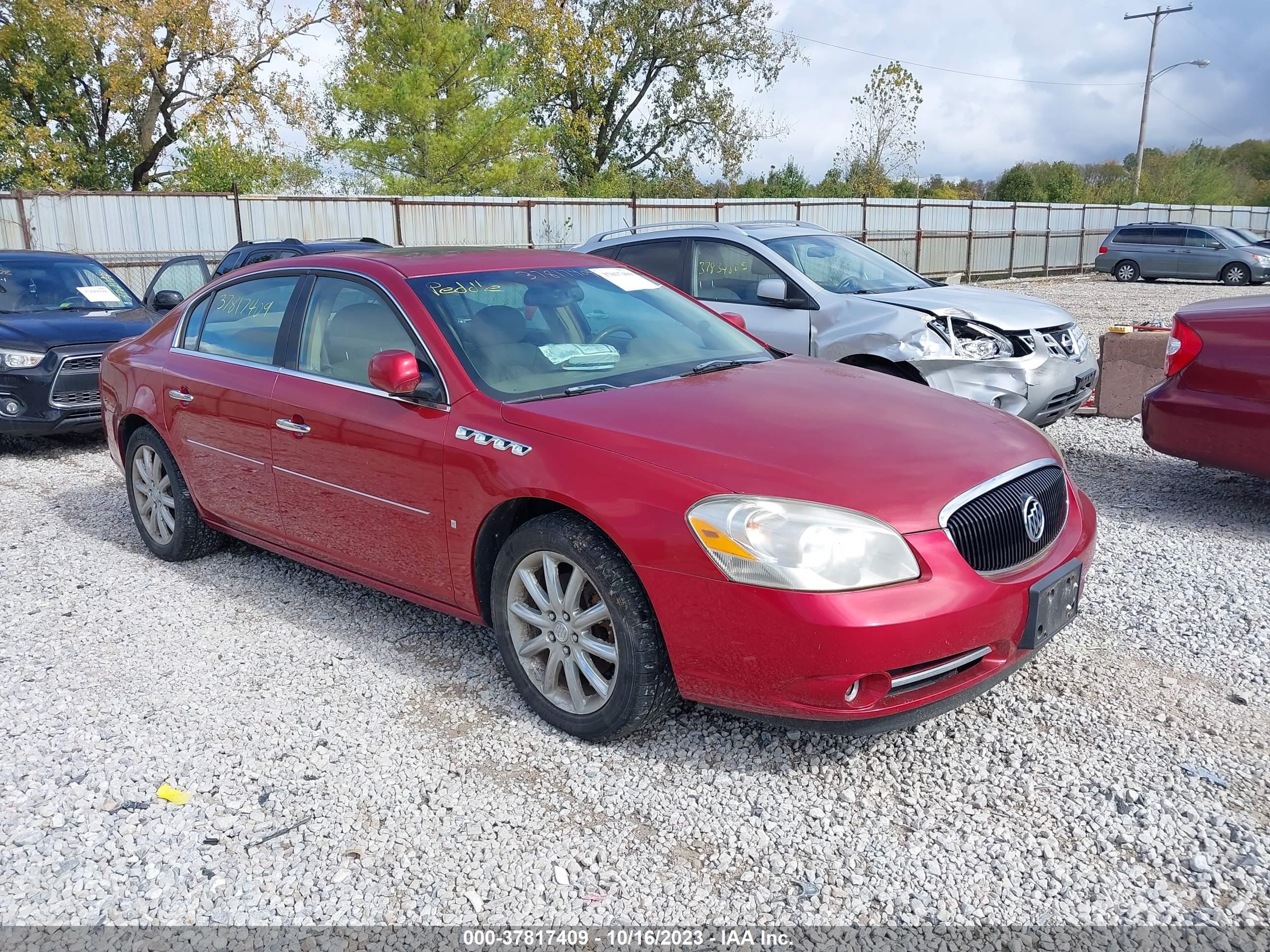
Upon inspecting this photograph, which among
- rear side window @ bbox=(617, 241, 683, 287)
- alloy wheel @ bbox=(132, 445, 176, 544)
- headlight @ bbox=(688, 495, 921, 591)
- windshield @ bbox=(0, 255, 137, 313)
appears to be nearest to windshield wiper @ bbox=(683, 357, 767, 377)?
headlight @ bbox=(688, 495, 921, 591)

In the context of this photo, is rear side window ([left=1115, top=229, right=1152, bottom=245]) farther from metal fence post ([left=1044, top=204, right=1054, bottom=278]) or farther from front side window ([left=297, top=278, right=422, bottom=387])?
front side window ([left=297, top=278, right=422, bottom=387])

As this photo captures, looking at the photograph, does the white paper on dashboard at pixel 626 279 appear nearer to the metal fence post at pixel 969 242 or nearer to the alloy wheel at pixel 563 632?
the alloy wheel at pixel 563 632

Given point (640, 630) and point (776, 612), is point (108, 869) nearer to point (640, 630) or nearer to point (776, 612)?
point (640, 630)

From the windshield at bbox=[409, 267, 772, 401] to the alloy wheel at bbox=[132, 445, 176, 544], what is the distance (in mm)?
2186

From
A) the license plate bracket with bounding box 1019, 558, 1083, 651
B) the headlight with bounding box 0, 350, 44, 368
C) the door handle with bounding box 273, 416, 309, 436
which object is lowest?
the license plate bracket with bounding box 1019, 558, 1083, 651

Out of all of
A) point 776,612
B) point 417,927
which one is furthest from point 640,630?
point 417,927

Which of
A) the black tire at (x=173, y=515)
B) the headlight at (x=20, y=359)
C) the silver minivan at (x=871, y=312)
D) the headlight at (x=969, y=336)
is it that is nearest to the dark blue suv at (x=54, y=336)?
the headlight at (x=20, y=359)

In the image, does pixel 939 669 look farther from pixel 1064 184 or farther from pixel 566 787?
pixel 1064 184

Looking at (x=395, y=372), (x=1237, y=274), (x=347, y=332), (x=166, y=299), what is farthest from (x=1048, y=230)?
(x=395, y=372)

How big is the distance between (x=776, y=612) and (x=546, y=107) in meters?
38.0

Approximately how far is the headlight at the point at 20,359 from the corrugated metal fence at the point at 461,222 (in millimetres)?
4976

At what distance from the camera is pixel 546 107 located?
37.9 metres

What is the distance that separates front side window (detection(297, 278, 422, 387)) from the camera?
159 inches

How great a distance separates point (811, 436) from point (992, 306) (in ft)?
13.8
